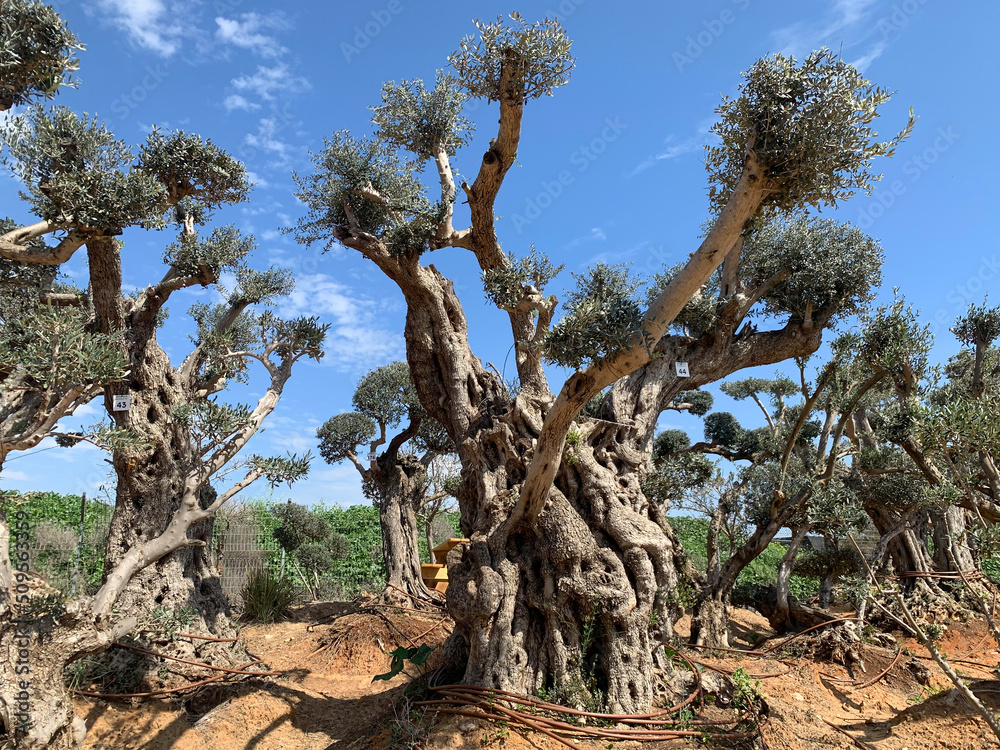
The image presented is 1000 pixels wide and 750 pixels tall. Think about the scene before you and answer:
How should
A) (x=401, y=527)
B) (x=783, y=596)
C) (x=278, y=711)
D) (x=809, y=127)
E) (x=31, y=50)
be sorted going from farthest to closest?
(x=401, y=527), (x=783, y=596), (x=278, y=711), (x=31, y=50), (x=809, y=127)

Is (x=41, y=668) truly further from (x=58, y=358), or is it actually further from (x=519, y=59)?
(x=519, y=59)

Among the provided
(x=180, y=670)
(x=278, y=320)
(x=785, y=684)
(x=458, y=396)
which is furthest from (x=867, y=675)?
(x=278, y=320)

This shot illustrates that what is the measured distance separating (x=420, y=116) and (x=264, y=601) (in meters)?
8.03

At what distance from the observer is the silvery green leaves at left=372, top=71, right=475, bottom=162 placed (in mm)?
7746

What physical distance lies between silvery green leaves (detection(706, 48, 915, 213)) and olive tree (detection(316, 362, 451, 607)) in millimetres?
9041

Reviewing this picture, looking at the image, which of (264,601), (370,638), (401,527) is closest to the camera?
(370,638)

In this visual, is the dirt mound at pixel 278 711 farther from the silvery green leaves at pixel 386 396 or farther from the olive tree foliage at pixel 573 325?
the silvery green leaves at pixel 386 396

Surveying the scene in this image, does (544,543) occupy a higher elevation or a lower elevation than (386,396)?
lower

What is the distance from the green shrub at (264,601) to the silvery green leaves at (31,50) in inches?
302

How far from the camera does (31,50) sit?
18.0ft

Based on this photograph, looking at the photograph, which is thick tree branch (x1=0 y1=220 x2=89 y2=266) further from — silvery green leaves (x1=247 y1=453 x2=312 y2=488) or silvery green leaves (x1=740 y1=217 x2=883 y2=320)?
silvery green leaves (x1=740 y1=217 x2=883 y2=320)

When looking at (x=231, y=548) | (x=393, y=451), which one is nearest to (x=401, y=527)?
(x=393, y=451)

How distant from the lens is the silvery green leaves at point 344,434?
12836 millimetres

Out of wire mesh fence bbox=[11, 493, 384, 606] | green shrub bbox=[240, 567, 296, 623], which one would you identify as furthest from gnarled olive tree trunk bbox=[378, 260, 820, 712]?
wire mesh fence bbox=[11, 493, 384, 606]
